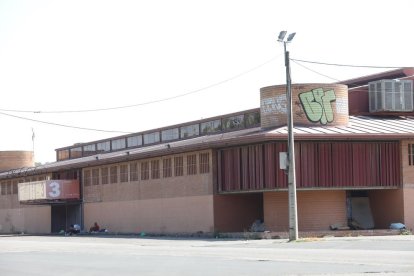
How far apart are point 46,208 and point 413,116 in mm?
32368

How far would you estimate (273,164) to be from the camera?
39.8 meters

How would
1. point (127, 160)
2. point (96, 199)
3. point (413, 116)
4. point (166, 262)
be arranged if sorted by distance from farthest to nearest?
point (96, 199), point (127, 160), point (413, 116), point (166, 262)

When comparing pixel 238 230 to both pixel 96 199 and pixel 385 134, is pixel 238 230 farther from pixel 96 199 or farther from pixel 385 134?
pixel 96 199

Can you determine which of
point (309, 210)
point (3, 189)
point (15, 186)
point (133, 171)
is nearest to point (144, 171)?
point (133, 171)

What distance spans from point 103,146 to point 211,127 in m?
18.9

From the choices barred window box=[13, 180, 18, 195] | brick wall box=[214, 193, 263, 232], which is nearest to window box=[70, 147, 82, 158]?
barred window box=[13, 180, 18, 195]

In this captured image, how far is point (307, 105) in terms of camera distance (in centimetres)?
A: 4134

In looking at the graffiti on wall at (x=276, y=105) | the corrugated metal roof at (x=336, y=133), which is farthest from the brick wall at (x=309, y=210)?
the graffiti on wall at (x=276, y=105)

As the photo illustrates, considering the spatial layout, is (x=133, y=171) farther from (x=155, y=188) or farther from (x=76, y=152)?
(x=76, y=152)

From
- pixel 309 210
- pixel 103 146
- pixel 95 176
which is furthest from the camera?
pixel 103 146

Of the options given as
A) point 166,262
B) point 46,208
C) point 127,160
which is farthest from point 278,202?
point 46,208

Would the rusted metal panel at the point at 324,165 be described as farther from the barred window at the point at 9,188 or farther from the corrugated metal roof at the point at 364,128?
the barred window at the point at 9,188

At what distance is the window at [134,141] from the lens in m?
62.0

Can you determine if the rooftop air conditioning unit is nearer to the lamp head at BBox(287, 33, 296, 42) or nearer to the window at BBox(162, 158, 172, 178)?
the lamp head at BBox(287, 33, 296, 42)
